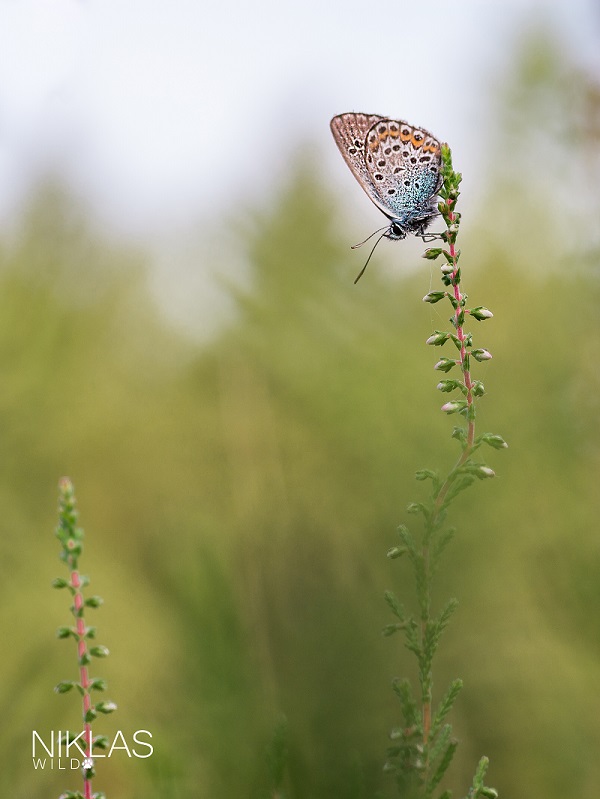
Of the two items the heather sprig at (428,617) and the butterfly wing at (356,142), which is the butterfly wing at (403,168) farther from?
the heather sprig at (428,617)

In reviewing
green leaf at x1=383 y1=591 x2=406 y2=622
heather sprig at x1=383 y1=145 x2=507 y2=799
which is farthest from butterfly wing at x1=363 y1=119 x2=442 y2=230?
green leaf at x1=383 y1=591 x2=406 y2=622

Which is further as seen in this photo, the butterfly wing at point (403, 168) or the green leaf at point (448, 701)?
the butterfly wing at point (403, 168)

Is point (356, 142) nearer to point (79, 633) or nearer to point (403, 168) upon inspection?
point (403, 168)

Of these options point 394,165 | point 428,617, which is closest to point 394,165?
point 394,165

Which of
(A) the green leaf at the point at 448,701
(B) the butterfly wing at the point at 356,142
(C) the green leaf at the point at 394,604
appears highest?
(B) the butterfly wing at the point at 356,142

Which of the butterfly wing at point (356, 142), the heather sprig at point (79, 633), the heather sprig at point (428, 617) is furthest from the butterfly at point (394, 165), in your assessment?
the heather sprig at point (79, 633)

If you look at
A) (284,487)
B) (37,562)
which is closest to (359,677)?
(284,487)

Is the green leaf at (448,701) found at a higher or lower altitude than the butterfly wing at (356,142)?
lower

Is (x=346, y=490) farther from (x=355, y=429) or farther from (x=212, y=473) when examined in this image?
(x=212, y=473)
